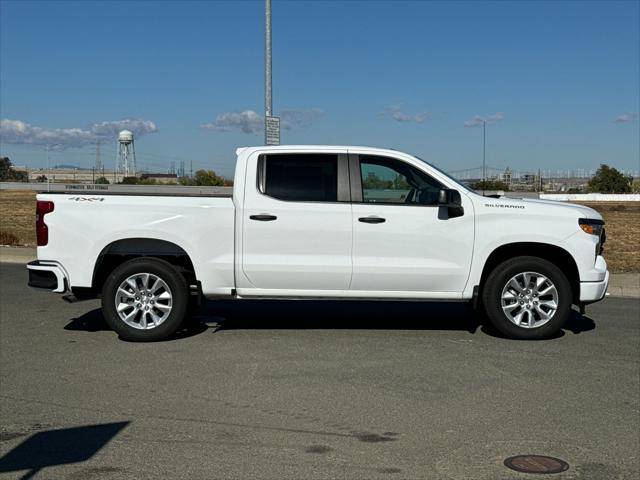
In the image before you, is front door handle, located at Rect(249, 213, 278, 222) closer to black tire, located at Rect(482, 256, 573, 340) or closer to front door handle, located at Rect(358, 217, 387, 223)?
front door handle, located at Rect(358, 217, 387, 223)

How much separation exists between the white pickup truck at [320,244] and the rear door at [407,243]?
11 mm

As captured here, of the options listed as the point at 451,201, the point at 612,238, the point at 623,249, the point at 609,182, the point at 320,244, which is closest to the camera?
the point at 451,201

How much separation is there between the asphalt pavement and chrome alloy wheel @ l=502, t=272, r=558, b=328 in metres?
0.29

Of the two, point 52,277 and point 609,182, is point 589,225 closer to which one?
point 52,277

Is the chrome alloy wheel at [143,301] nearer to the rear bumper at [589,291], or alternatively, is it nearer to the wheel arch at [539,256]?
the wheel arch at [539,256]

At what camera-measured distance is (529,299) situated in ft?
28.1

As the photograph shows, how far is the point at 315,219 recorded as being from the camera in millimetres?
8391

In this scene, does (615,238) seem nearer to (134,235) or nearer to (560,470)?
(134,235)

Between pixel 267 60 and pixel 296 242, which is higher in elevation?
pixel 267 60

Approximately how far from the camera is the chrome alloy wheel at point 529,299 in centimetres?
853

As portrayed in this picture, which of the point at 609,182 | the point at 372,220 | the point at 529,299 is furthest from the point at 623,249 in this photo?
the point at 609,182

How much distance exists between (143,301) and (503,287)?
3869mm

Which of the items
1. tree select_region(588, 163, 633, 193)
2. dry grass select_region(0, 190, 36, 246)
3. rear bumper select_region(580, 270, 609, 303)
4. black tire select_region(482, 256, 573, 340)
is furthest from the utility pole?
tree select_region(588, 163, 633, 193)

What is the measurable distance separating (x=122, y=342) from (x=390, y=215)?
10.4ft
